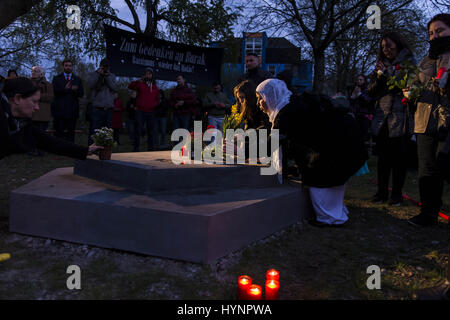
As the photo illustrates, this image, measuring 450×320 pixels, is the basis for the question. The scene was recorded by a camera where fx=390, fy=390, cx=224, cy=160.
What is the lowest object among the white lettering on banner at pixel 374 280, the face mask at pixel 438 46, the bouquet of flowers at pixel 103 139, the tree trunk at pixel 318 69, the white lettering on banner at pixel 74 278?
the white lettering on banner at pixel 374 280

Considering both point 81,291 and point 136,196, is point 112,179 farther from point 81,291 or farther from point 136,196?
point 81,291

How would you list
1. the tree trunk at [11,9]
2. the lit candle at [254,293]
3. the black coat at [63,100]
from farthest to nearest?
the black coat at [63,100] < the tree trunk at [11,9] < the lit candle at [254,293]

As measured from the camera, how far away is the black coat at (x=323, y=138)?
3.99 meters

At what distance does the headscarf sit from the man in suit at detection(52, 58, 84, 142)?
17.7 ft

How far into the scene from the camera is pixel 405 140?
185 inches

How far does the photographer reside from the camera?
8281mm

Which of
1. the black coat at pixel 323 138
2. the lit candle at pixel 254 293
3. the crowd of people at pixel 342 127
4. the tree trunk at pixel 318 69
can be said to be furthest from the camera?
the tree trunk at pixel 318 69

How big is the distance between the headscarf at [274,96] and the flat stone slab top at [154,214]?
2.73ft

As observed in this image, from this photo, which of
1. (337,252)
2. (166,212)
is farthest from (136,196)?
(337,252)

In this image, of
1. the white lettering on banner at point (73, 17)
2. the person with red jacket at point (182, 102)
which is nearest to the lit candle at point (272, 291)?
the person with red jacket at point (182, 102)

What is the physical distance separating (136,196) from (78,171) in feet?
4.43

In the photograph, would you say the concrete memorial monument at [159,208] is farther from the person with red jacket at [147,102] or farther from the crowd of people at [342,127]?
the person with red jacket at [147,102]

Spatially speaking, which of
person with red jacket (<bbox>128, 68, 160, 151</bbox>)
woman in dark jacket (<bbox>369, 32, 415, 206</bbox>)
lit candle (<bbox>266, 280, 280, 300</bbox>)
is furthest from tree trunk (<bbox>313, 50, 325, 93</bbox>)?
lit candle (<bbox>266, 280, 280, 300</bbox>)

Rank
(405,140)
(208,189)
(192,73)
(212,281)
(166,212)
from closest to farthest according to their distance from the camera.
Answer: (212,281)
(166,212)
(208,189)
(405,140)
(192,73)
